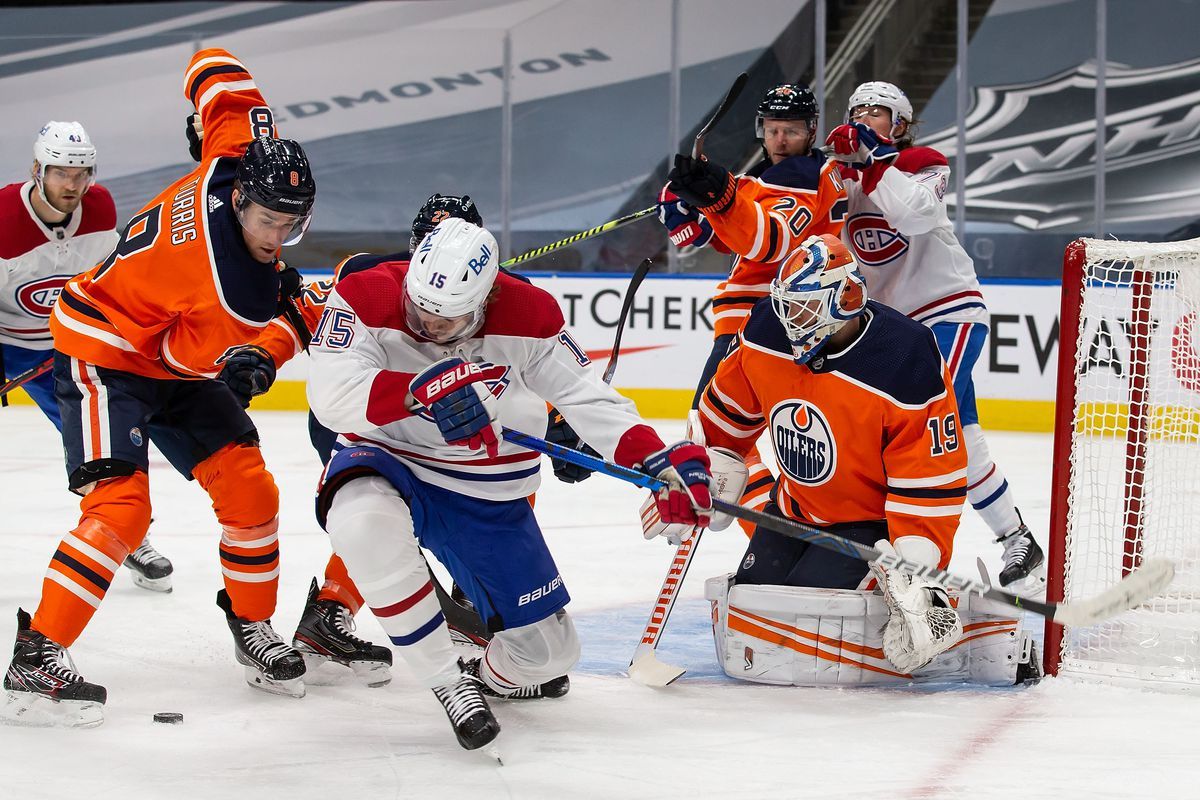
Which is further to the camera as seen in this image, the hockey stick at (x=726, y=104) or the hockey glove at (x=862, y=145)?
the hockey glove at (x=862, y=145)

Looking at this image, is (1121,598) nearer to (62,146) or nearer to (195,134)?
(195,134)

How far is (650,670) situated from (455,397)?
82cm

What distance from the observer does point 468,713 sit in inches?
87.7

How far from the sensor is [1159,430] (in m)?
3.21

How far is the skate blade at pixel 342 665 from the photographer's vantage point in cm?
269

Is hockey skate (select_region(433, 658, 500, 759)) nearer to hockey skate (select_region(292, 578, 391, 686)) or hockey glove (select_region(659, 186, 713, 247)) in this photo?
hockey skate (select_region(292, 578, 391, 686))

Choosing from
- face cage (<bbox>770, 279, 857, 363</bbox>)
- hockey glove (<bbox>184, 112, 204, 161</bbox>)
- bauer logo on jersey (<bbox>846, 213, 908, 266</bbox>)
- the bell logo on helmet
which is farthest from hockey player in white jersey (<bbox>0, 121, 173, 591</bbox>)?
bauer logo on jersey (<bbox>846, 213, 908, 266</bbox>)

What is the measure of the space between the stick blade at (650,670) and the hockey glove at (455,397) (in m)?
0.75

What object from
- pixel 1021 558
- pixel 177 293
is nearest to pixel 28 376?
pixel 177 293

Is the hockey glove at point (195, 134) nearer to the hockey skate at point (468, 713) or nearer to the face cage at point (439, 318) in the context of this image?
the face cage at point (439, 318)

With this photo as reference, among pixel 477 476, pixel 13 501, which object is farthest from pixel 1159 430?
pixel 13 501

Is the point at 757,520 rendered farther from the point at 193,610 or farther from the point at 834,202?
the point at 193,610

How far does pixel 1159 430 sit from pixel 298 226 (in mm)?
1964

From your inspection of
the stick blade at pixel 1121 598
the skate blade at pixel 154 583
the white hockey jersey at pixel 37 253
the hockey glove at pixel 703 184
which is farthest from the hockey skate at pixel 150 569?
the stick blade at pixel 1121 598
